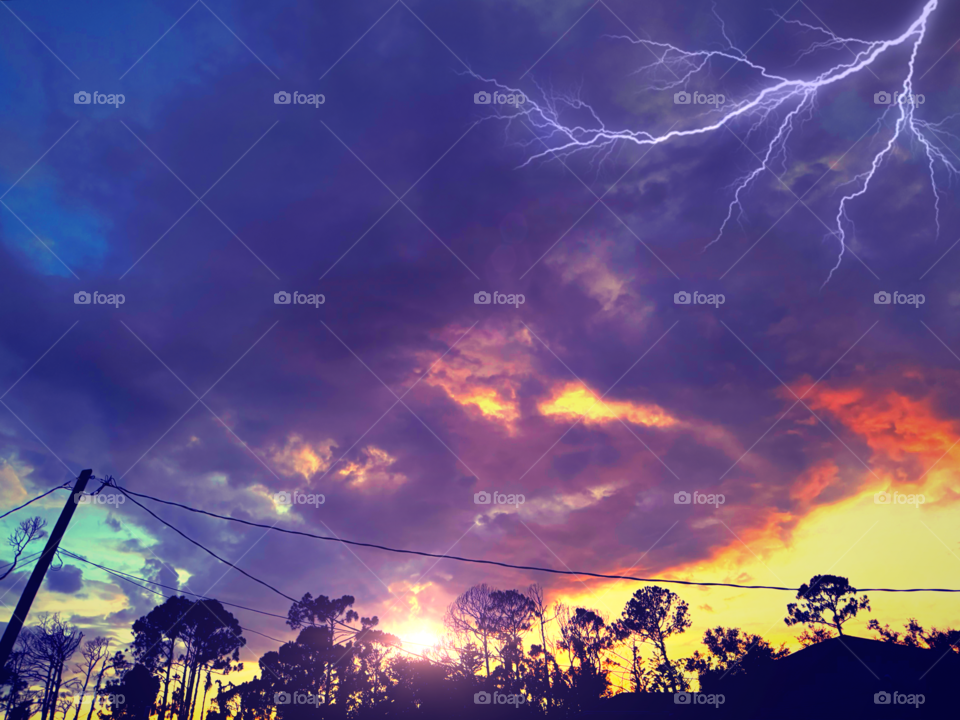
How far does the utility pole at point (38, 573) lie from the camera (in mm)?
8984

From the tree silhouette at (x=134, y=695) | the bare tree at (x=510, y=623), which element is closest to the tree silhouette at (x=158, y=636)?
the tree silhouette at (x=134, y=695)

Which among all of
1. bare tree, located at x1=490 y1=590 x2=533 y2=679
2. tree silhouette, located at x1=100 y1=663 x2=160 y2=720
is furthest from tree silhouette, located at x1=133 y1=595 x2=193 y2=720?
bare tree, located at x1=490 y1=590 x2=533 y2=679

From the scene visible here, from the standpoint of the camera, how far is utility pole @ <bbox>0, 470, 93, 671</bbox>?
29.5 ft

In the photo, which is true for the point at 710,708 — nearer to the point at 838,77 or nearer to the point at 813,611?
the point at 838,77

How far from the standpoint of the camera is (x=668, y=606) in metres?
45.4

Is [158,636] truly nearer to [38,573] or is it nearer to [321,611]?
[321,611]

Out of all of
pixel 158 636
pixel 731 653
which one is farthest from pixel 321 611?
pixel 731 653

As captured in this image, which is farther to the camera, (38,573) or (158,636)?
(158,636)

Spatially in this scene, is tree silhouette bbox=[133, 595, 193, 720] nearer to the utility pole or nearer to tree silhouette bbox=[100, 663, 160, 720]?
tree silhouette bbox=[100, 663, 160, 720]

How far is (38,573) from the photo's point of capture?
956cm

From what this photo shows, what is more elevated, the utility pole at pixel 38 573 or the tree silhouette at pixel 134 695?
the utility pole at pixel 38 573

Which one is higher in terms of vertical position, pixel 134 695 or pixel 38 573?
pixel 38 573

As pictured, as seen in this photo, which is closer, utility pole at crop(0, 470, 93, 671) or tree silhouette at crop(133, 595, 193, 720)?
utility pole at crop(0, 470, 93, 671)

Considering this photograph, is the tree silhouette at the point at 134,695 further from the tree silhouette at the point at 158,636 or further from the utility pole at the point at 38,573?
the utility pole at the point at 38,573
